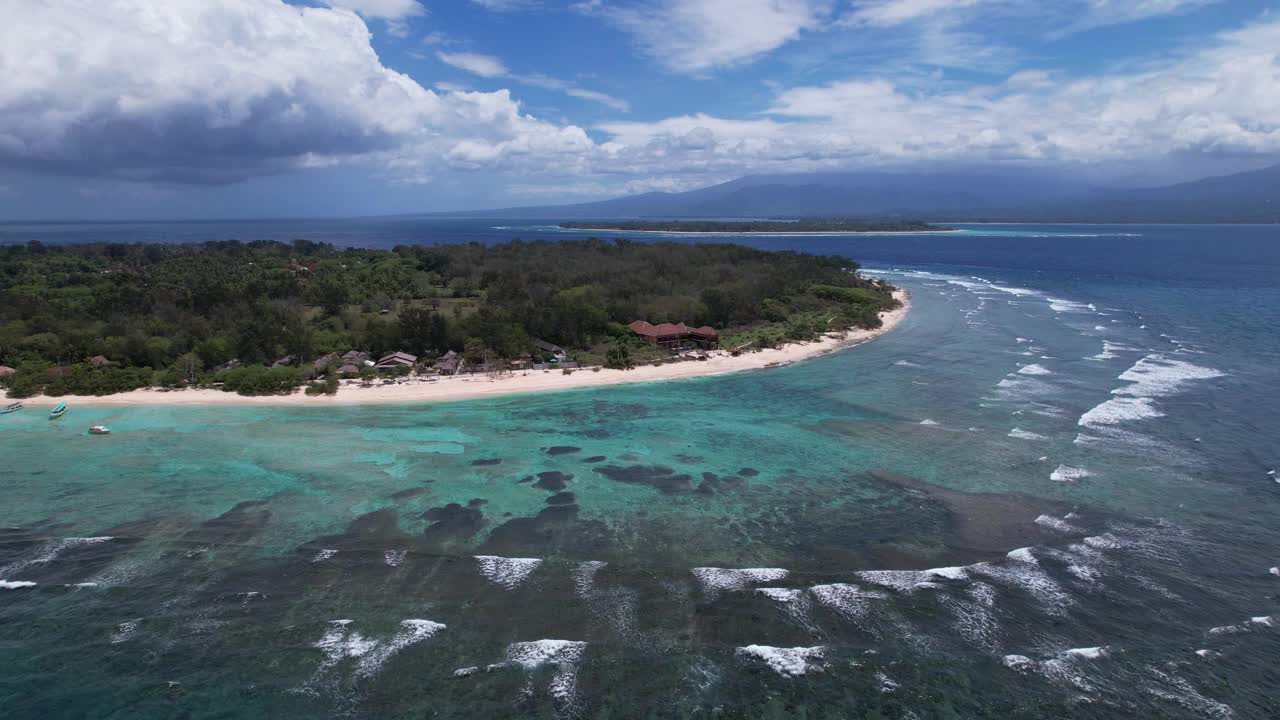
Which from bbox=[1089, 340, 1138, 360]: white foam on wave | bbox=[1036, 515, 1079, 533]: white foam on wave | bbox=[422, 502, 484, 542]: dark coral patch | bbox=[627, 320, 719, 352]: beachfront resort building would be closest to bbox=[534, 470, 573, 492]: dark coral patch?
bbox=[422, 502, 484, 542]: dark coral patch

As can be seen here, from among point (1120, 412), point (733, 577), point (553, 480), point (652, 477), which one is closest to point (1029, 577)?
point (733, 577)

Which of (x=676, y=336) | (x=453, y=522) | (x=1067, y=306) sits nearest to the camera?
(x=453, y=522)

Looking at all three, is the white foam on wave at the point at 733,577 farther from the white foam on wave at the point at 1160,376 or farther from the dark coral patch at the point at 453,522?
the white foam on wave at the point at 1160,376

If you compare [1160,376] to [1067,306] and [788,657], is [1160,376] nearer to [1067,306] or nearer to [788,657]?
[1067,306]

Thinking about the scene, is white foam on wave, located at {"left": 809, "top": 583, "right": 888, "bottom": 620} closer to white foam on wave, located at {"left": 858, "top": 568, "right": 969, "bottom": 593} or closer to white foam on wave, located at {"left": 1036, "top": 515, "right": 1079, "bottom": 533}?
white foam on wave, located at {"left": 858, "top": 568, "right": 969, "bottom": 593}

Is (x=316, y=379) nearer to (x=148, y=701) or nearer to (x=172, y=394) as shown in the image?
(x=172, y=394)
